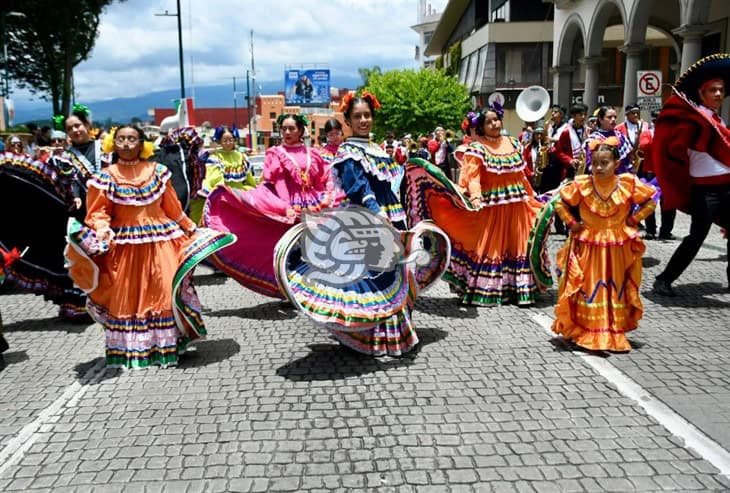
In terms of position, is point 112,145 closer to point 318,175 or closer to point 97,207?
point 97,207

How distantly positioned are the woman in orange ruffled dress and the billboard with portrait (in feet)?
284

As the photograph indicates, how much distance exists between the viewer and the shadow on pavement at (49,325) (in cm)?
650

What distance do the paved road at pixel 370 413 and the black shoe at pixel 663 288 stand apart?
0.64 metres

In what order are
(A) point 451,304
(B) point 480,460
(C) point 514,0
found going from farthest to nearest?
1. (C) point 514,0
2. (A) point 451,304
3. (B) point 480,460

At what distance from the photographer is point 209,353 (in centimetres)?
553

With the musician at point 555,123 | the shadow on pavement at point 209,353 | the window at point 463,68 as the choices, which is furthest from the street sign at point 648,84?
the window at point 463,68

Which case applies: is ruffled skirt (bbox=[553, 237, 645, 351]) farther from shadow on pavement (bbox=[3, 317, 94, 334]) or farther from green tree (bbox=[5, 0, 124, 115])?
green tree (bbox=[5, 0, 124, 115])

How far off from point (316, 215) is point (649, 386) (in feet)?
8.43

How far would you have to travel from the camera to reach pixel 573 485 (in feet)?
10.7

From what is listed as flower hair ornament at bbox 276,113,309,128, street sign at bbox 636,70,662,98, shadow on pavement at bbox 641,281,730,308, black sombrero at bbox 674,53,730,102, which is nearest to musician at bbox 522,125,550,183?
street sign at bbox 636,70,662,98

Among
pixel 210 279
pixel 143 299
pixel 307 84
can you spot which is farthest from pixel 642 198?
pixel 307 84

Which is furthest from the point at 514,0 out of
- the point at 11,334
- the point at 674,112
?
the point at 11,334

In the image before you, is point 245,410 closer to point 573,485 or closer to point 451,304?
point 573,485

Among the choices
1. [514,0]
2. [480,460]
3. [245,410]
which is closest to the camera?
[480,460]
